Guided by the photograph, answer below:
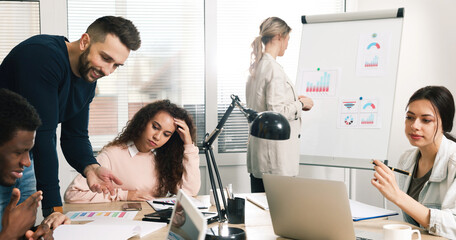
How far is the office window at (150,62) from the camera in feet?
11.5

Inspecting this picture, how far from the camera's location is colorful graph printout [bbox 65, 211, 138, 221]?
5.82 ft

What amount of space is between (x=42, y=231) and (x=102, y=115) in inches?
83.3

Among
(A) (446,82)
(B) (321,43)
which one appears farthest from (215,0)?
(A) (446,82)

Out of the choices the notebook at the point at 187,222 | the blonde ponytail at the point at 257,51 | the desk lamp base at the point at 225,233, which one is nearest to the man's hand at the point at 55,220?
the desk lamp base at the point at 225,233

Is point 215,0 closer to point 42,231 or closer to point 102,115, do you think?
point 102,115

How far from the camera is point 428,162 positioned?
80.4 inches

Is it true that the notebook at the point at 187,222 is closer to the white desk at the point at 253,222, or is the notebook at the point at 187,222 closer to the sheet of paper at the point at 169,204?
the white desk at the point at 253,222

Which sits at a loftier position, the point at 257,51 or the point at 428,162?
the point at 257,51

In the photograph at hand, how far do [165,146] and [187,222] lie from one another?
1643mm

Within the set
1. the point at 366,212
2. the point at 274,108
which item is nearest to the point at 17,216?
the point at 366,212

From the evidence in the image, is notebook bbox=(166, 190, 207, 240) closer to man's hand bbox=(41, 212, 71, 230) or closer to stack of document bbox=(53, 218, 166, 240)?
stack of document bbox=(53, 218, 166, 240)

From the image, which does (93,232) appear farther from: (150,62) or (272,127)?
(150,62)

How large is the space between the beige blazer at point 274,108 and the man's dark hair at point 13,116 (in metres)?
1.78

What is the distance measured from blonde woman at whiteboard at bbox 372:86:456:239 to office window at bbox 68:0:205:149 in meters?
1.89
